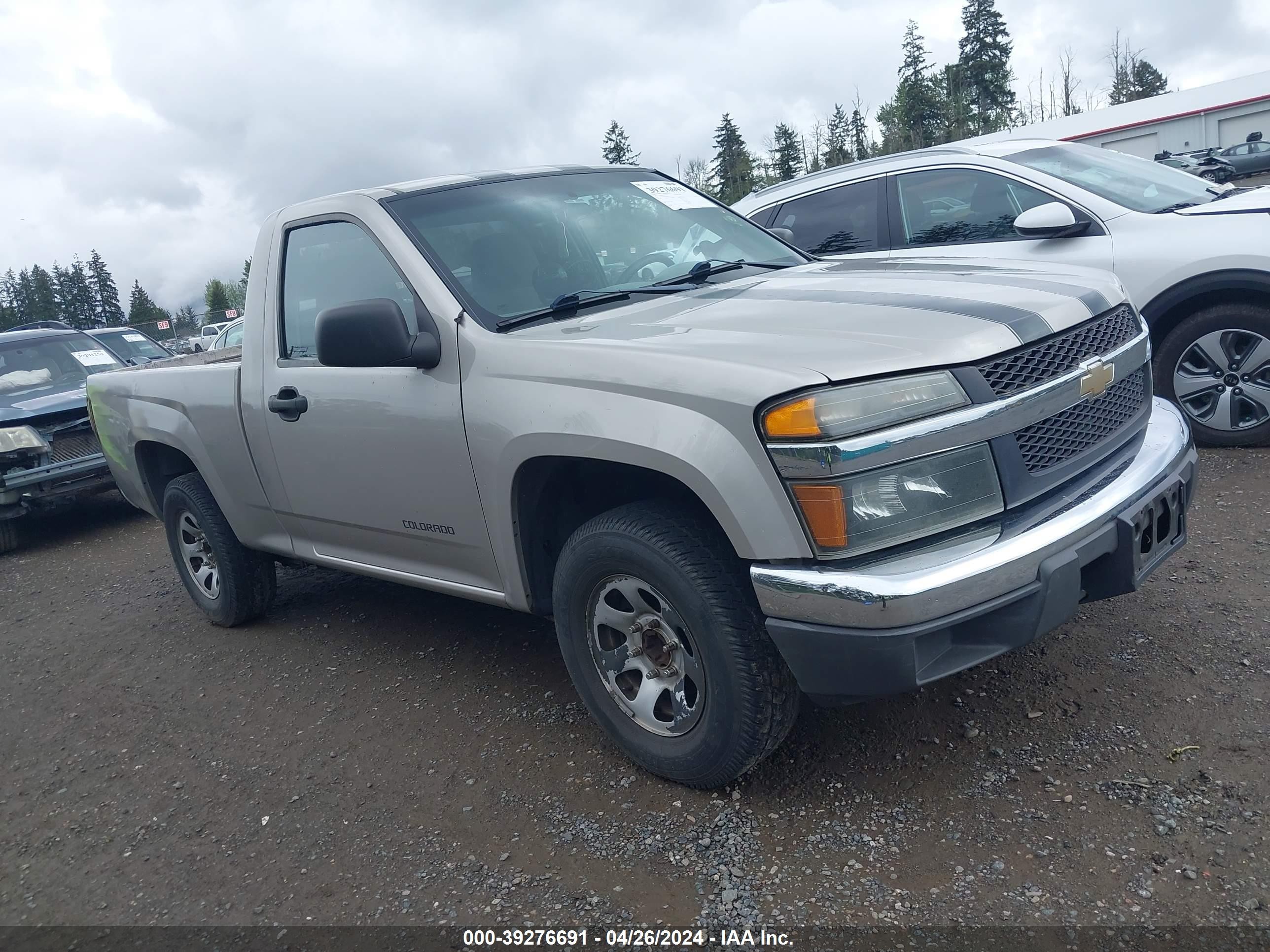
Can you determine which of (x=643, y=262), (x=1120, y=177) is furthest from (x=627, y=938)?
(x=1120, y=177)

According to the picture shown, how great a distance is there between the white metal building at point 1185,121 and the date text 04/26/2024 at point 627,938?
137 feet

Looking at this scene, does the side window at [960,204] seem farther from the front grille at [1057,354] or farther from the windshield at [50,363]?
the windshield at [50,363]

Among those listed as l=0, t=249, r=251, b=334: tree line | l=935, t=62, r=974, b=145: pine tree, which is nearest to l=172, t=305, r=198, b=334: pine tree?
l=0, t=249, r=251, b=334: tree line

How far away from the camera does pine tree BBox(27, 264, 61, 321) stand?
260 ft

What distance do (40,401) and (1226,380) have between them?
8479 millimetres

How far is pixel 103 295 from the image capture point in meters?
92.6

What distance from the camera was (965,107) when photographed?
56.9 metres

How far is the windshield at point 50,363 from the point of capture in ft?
28.6

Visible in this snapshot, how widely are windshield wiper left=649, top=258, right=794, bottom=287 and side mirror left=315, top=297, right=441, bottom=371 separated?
2.90 ft

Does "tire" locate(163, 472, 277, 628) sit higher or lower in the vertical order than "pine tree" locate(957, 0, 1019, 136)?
lower

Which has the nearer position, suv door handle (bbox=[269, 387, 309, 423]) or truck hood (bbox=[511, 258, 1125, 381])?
truck hood (bbox=[511, 258, 1125, 381])

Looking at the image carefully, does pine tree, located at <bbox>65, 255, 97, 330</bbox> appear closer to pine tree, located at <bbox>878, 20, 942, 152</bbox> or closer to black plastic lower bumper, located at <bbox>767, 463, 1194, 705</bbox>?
pine tree, located at <bbox>878, 20, 942, 152</bbox>

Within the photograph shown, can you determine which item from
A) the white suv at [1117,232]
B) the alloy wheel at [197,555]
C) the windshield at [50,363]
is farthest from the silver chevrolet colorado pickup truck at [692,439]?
the windshield at [50,363]

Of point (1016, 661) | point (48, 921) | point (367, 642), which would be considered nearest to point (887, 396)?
point (1016, 661)
